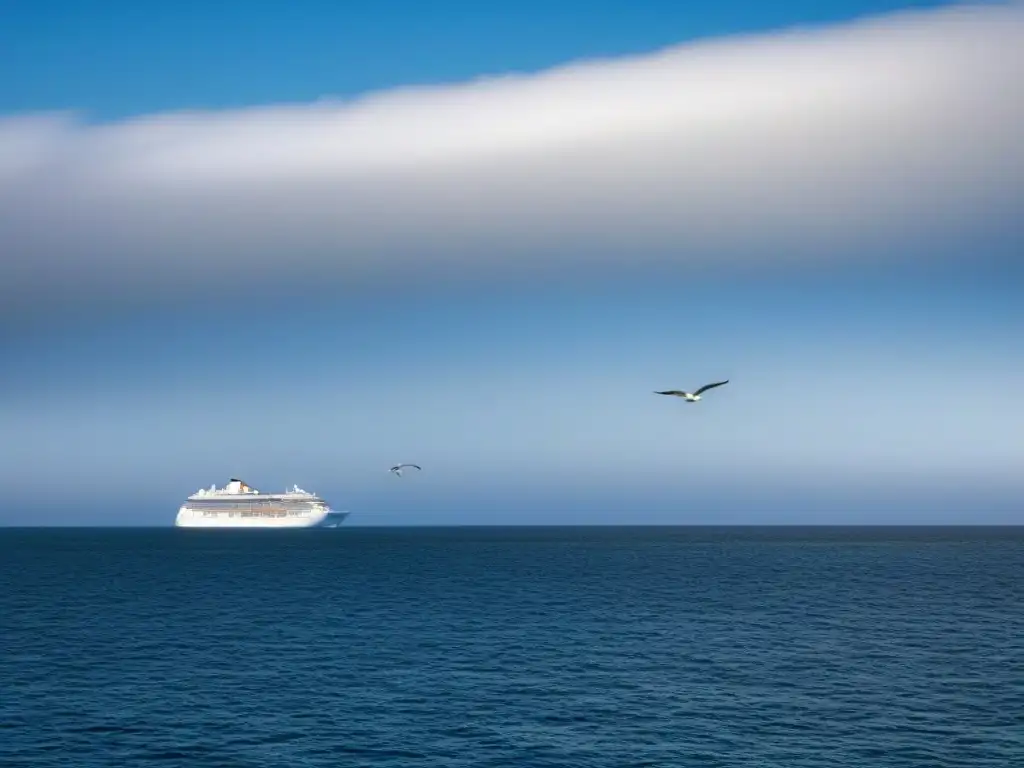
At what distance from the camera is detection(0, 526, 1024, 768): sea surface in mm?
52281

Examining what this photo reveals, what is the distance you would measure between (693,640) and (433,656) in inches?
880

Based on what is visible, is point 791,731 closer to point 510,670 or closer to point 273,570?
point 510,670

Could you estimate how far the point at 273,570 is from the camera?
19025 cm

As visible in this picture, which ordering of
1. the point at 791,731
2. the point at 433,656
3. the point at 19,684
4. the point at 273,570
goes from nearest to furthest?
1. the point at 791,731
2. the point at 19,684
3. the point at 433,656
4. the point at 273,570

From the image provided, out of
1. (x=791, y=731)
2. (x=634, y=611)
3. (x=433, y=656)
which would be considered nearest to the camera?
(x=791, y=731)

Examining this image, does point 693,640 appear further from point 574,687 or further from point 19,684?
point 19,684

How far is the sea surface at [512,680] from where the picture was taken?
5228 cm

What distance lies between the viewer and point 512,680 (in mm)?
70188

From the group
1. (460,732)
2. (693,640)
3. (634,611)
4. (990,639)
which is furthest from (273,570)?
(460,732)

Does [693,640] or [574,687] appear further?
[693,640]

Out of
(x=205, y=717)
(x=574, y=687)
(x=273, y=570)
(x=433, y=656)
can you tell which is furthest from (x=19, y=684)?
(x=273, y=570)

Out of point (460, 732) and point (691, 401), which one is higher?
point (691, 401)

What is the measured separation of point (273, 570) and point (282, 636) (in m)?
101

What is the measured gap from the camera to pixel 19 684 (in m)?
68.6
